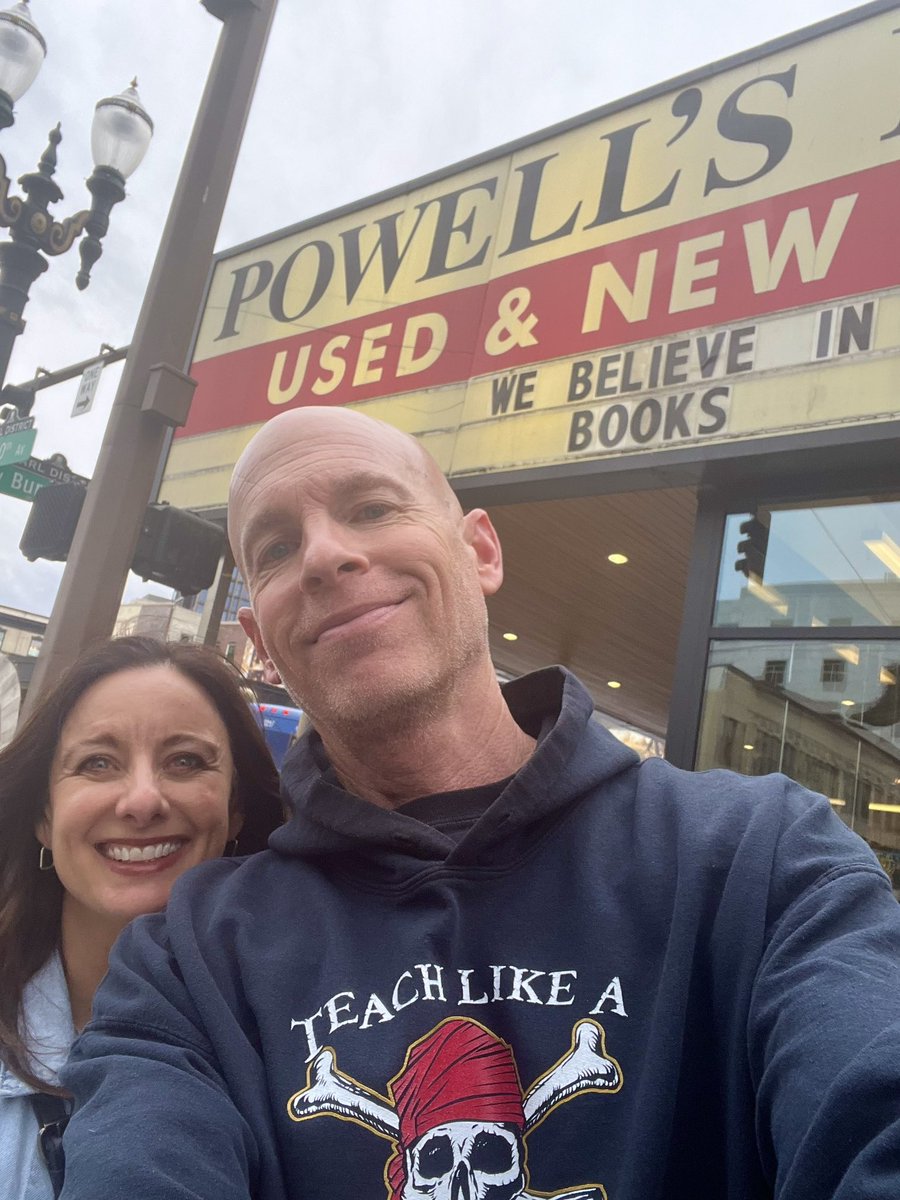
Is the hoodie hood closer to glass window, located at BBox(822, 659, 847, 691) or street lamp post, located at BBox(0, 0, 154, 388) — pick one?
glass window, located at BBox(822, 659, 847, 691)

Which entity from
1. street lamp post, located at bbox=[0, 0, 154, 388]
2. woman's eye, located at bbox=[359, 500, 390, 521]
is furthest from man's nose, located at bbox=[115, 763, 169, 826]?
street lamp post, located at bbox=[0, 0, 154, 388]

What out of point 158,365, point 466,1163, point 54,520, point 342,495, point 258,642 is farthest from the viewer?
point 54,520

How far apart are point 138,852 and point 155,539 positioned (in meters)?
2.65

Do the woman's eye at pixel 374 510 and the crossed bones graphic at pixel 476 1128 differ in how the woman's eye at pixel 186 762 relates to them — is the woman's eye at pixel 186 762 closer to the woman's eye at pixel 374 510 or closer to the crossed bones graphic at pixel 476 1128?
the woman's eye at pixel 374 510

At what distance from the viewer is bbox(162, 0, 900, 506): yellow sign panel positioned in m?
5.00

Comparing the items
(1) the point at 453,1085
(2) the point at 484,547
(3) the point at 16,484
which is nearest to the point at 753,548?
(2) the point at 484,547

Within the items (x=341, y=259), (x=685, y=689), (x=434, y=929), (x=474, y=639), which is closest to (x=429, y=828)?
(x=434, y=929)

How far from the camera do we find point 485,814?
1.50 metres

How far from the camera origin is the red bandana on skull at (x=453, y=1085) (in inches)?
49.3

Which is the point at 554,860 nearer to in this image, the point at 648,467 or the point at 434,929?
the point at 434,929

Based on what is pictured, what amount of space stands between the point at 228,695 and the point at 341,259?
589 cm

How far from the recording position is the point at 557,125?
6.54 metres

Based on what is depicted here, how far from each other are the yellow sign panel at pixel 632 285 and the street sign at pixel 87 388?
1459 mm

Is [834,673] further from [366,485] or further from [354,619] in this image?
[354,619]
